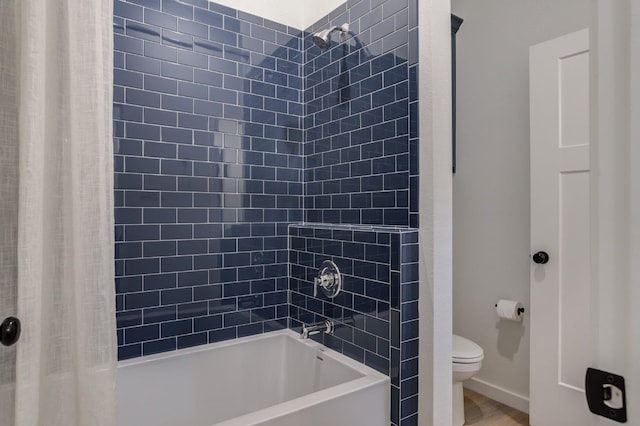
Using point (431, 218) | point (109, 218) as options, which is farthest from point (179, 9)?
point (431, 218)

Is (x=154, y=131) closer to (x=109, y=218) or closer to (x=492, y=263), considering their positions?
(x=109, y=218)

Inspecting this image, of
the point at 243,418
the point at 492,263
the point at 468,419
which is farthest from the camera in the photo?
the point at 492,263

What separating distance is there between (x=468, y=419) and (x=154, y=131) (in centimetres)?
254

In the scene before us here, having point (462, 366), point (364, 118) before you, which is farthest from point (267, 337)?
point (364, 118)

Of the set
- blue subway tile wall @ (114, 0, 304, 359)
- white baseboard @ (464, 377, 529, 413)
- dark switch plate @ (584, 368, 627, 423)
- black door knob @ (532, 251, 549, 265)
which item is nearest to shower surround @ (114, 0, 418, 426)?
blue subway tile wall @ (114, 0, 304, 359)

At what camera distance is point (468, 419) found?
2.43m

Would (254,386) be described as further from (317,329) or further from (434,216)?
(434,216)

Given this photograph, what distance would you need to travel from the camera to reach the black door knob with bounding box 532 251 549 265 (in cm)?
225

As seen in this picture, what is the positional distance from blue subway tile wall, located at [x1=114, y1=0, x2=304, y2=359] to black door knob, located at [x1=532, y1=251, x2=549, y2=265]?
4.75 feet

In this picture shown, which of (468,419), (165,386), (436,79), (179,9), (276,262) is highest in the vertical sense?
(179,9)

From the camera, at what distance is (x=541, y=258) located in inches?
89.0

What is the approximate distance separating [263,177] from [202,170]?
0.35 m

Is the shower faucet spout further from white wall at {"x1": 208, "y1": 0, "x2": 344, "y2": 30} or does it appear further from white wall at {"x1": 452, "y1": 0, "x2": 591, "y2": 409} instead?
white wall at {"x1": 208, "y1": 0, "x2": 344, "y2": 30}

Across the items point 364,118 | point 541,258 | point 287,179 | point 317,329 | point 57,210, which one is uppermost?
point 364,118
